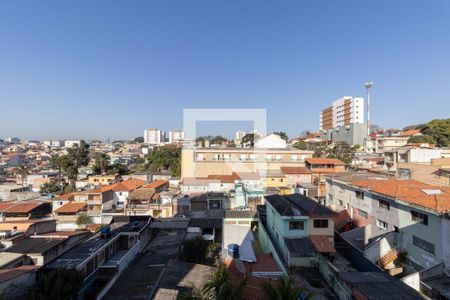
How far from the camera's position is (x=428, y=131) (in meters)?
45.9

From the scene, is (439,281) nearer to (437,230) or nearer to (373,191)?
(437,230)

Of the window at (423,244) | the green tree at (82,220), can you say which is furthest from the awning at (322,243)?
the green tree at (82,220)

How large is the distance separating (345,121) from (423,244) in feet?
266

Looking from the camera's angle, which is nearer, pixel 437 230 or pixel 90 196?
pixel 437 230

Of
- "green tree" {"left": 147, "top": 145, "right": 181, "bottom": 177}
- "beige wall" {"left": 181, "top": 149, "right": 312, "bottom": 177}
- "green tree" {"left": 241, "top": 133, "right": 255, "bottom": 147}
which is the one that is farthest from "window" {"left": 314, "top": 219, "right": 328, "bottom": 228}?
"green tree" {"left": 241, "top": 133, "right": 255, "bottom": 147}

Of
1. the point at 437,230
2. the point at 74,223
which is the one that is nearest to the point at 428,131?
the point at 437,230

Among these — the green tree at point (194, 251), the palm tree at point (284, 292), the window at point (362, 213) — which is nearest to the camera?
the palm tree at point (284, 292)

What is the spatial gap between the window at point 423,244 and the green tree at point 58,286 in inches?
574

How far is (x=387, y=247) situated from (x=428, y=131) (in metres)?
→ 44.0

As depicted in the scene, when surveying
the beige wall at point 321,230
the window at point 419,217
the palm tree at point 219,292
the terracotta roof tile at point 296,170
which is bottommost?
the beige wall at point 321,230

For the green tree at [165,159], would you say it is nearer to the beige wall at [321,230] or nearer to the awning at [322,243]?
the beige wall at [321,230]

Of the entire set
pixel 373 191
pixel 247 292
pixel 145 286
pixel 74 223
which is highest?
pixel 373 191

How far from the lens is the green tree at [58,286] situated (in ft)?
26.5

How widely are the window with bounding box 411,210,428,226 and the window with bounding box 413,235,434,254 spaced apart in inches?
32.4
